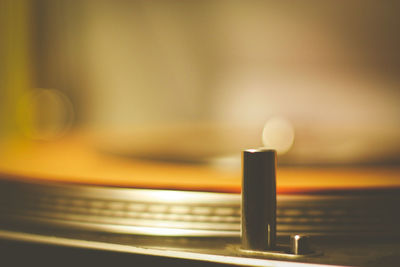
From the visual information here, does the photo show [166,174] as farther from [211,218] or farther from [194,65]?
[194,65]

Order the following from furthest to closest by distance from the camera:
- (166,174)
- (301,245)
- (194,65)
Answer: (194,65) < (166,174) < (301,245)

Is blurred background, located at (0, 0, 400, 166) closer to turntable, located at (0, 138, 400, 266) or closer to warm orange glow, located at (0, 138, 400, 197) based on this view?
warm orange glow, located at (0, 138, 400, 197)

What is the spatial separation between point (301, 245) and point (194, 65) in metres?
1.69

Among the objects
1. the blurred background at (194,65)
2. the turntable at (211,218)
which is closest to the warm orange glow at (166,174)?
the turntable at (211,218)

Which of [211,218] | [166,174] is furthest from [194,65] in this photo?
[211,218]

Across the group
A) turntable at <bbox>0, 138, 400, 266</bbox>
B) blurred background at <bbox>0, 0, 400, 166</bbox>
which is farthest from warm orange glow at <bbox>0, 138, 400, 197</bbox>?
blurred background at <bbox>0, 0, 400, 166</bbox>

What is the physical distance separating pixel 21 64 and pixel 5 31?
0.55ft

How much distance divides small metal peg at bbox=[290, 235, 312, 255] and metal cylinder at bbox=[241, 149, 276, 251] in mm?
29

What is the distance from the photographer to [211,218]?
63 cm

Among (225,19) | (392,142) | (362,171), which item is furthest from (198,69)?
(362,171)

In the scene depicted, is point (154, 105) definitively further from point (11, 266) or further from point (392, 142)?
point (11, 266)

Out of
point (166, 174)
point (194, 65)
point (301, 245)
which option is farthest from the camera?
point (194, 65)

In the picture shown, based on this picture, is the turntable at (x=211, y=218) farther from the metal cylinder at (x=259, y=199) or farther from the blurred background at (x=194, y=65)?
the blurred background at (x=194, y=65)

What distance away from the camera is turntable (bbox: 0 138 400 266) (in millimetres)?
573
